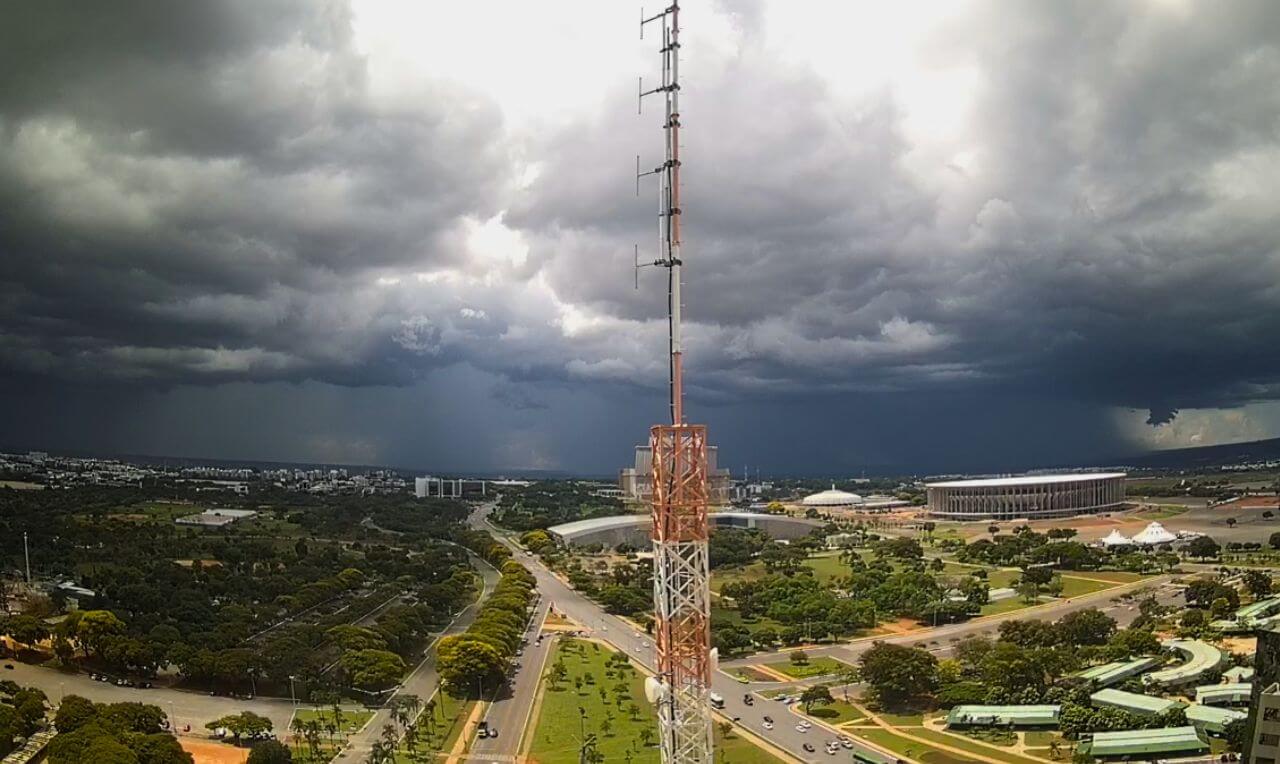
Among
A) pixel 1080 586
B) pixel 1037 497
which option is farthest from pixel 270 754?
pixel 1037 497

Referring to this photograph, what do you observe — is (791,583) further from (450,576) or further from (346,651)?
(346,651)

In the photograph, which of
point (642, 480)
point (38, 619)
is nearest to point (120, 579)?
point (38, 619)

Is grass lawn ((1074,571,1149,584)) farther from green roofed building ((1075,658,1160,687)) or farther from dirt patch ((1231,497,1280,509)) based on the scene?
dirt patch ((1231,497,1280,509))

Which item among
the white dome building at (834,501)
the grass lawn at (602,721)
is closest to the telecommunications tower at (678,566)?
the grass lawn at (602,721)

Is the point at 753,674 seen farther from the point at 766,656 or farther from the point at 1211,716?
the point at 1211,716

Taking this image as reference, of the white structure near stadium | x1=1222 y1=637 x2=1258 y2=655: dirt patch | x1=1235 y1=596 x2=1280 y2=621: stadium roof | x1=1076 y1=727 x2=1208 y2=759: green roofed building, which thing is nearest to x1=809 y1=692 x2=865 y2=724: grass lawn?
x1=1076 y1=727 x2=1208 y2=759: green roofed building
